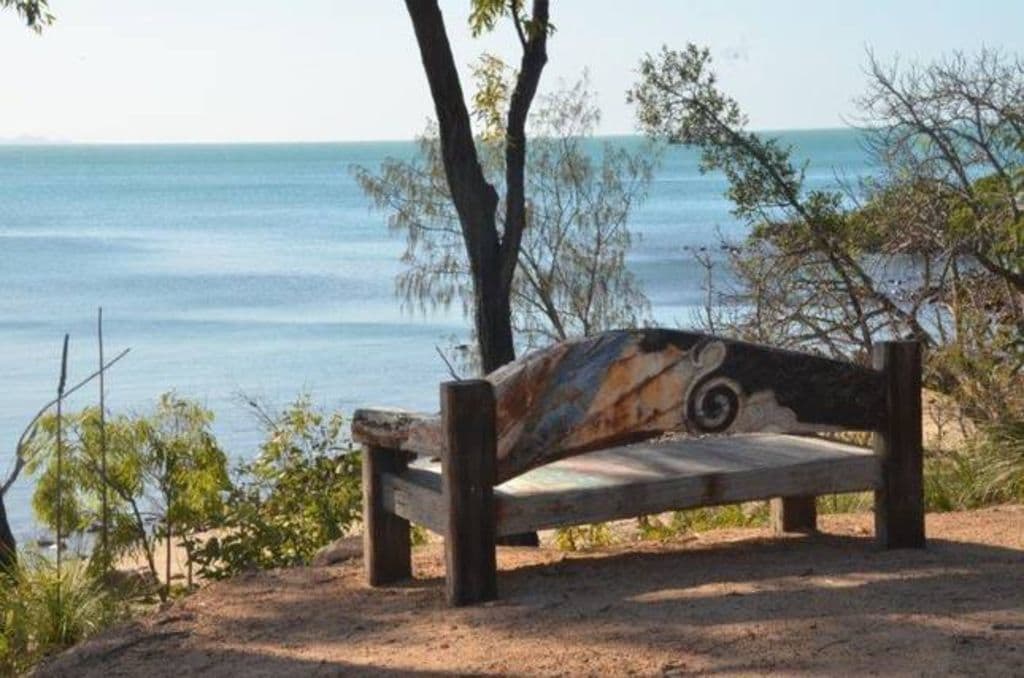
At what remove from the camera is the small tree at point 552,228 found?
68.9 ft

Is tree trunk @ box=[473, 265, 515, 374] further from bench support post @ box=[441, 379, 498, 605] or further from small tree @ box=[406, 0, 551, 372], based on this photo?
bench support post @ box=[441, 379, 498, 605]

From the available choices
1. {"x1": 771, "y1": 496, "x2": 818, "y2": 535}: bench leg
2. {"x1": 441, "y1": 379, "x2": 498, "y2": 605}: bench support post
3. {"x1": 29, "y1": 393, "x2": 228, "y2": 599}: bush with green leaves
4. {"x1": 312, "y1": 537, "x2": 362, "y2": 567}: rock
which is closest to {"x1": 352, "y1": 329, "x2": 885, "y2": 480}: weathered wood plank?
{"x1": 441, "y1": 379, "x2": 498, "y2": 605}: bench support post

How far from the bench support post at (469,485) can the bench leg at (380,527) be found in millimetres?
713

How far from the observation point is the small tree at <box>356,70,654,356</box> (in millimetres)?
21000

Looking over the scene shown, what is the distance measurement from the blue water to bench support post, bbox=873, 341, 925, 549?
10.4 meters

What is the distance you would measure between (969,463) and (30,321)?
96.2ft

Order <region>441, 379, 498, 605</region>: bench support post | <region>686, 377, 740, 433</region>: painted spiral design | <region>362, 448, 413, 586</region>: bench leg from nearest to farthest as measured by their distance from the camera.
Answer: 1. <region>441, 379, 498, 605</region>: bench support post
2. <region>686, 377, 740, 433</region>: painted spiral design
3. <region>362, 448, 413, 586</region>: bench leg

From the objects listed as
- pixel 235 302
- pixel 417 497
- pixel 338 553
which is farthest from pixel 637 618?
pixel 235 302

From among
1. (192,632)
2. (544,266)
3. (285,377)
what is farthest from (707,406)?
(285,377)

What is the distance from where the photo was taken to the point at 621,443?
7.27 m

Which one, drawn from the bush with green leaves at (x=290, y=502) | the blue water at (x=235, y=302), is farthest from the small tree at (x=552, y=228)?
the bush with green leaves at (x=290, y=502)

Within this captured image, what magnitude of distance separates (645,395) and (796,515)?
1.75 m

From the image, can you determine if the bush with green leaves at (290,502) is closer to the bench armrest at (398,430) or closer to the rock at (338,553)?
the rock at (338,553)

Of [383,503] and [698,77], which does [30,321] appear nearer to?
[698,77]
